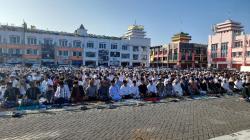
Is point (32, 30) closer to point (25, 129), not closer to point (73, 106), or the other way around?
point (73, 106)

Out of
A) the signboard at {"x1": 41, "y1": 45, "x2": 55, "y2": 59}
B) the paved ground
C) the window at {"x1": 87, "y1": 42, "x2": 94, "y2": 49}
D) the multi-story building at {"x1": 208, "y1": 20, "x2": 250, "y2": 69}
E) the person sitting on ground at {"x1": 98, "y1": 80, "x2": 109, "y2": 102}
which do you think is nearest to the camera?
the paved ground

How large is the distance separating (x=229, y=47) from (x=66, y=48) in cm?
4872

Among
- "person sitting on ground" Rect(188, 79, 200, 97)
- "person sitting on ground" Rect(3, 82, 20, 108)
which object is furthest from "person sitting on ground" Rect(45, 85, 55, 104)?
"person sitting on ground" Rect(188, 79, 200, 97)

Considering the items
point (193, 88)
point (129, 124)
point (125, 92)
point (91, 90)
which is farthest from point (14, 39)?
point (129, 124)

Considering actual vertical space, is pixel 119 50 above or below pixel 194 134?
above

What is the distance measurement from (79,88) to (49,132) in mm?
7483

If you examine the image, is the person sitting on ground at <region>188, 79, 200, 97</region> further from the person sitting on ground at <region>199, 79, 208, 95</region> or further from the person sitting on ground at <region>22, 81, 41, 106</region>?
the person sitting on ground at <region>22, 81, 41, 106</region>

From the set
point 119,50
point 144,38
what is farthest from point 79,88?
point 144,38

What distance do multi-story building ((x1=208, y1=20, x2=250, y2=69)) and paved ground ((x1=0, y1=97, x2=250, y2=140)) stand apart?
251 ft

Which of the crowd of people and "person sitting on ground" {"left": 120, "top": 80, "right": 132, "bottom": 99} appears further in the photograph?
"person sitting on ground" {"left": 120, "top": 80, "right": 132, "bottom": 99}

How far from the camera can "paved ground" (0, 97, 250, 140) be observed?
32.8 ft

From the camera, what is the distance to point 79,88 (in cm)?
1753

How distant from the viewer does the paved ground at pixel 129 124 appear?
1001 cm

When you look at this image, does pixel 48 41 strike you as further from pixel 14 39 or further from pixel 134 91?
pixel 134 91
